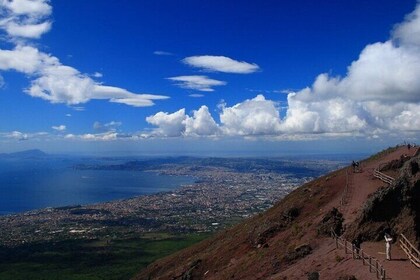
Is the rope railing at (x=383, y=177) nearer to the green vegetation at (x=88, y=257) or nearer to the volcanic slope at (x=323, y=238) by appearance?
the volcanic slope at (x=323, y=238)

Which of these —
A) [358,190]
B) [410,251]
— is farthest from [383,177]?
[410,251]

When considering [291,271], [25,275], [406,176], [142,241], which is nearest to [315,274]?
[291,271]

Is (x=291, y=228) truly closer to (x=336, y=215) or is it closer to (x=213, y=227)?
(x=336, y=215)

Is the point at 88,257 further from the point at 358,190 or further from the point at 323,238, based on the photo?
the point at 323,238

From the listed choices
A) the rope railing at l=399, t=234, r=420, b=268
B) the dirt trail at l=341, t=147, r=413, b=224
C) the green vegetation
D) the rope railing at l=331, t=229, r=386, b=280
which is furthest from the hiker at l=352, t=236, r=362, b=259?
the green vegetation

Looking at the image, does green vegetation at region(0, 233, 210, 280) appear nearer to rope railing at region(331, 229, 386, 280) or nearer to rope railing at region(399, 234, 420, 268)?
rope railing at region(331, 229, 386, 280)

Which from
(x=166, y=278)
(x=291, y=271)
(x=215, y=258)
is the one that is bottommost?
(x=166, y=278)
